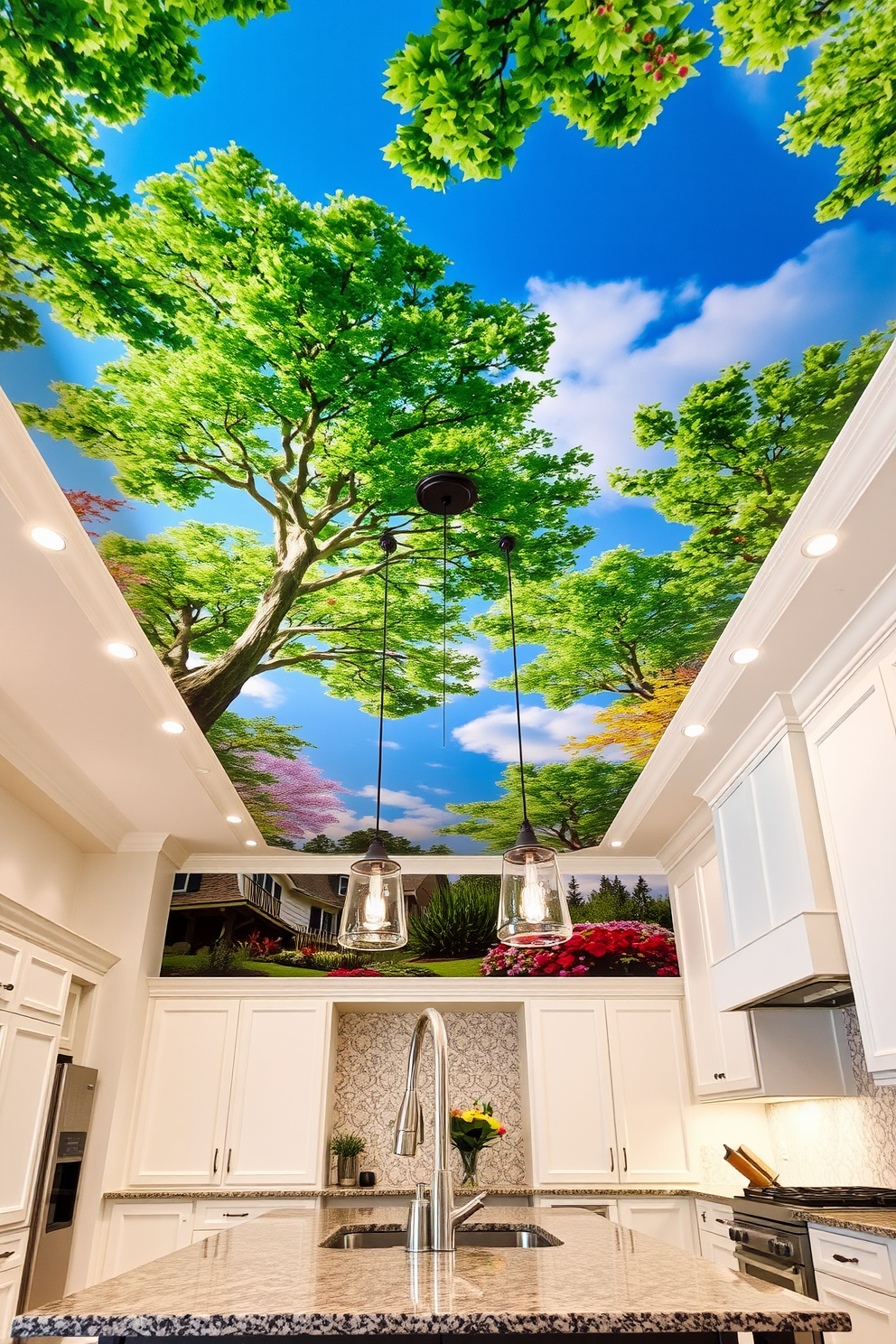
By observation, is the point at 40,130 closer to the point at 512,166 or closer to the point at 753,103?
the point at 512,166

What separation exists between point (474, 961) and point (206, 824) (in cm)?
186

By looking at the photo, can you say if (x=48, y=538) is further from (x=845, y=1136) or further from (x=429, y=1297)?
(x=845, y=1136)

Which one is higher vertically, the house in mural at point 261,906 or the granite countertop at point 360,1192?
the house in mural at point 261,906

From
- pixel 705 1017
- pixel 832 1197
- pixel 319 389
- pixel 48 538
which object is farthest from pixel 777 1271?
pixel 48 538

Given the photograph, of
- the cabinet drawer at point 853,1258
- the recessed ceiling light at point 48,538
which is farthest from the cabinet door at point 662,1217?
the recessed ceiling light at point 48,538

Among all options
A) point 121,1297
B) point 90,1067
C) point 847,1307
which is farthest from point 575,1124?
point 121,1297

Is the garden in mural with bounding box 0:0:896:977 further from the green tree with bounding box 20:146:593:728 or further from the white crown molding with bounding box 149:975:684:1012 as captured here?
the white crown molding with bounding box 149:975:684:1012

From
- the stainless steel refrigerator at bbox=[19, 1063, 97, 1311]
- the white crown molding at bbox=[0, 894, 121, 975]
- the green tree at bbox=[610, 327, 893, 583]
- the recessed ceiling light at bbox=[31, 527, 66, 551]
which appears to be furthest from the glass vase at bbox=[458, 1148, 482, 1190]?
the recessed ceiling light at bbox=[31, 527, 66, 551]

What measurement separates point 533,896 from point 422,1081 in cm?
362

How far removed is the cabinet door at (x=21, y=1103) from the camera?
3.52m

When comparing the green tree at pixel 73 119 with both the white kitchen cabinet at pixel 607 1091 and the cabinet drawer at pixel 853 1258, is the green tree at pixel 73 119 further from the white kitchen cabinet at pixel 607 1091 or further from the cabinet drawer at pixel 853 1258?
the white kitchen cabinet at pixel 607 1091

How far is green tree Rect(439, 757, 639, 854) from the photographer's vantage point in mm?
4688

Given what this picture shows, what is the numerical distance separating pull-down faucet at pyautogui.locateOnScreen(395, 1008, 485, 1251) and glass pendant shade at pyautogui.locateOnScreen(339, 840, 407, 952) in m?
0.44

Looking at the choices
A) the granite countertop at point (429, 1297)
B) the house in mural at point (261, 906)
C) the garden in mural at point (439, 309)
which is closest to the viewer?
the granite countertop at point (429, 1297)
